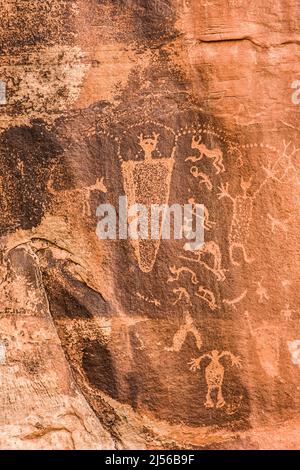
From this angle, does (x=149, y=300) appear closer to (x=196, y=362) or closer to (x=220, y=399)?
(x=196, y=362)

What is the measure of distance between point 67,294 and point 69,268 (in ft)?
0.43

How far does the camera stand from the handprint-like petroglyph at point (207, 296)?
9.16 feet

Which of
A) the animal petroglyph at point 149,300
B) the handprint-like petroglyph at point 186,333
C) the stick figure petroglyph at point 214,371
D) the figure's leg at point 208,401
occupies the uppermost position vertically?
the animal petroglyph at point 149,300

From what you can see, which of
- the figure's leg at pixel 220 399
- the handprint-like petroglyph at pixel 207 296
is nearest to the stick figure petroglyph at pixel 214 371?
the figure's leg at pixel 220 399

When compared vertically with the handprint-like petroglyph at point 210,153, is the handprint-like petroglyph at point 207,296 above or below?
below

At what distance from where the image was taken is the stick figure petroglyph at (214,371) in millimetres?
2799

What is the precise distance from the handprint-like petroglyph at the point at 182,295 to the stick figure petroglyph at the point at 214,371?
0.28 meters

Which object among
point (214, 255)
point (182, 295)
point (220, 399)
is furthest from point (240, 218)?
point (220, 399)

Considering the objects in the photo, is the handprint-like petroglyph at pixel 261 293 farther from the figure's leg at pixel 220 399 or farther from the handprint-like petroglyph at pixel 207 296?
the figure's leg at pixel 220 399

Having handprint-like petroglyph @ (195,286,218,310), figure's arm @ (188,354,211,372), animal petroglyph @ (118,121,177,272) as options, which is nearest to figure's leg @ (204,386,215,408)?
figure's arm @ (188,354,211,372)

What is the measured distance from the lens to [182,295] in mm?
2799

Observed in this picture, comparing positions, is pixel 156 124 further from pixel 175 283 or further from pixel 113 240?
pixel 175 283

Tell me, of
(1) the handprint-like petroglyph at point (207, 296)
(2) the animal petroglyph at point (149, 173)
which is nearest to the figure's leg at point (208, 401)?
(1) the handprint-like petroglyph at point (207, 296)

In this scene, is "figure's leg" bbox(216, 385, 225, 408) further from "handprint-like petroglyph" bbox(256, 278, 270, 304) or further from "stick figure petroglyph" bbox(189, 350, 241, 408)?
"handprint-like petroglyph" bbox(256, 278, 270, 304)
